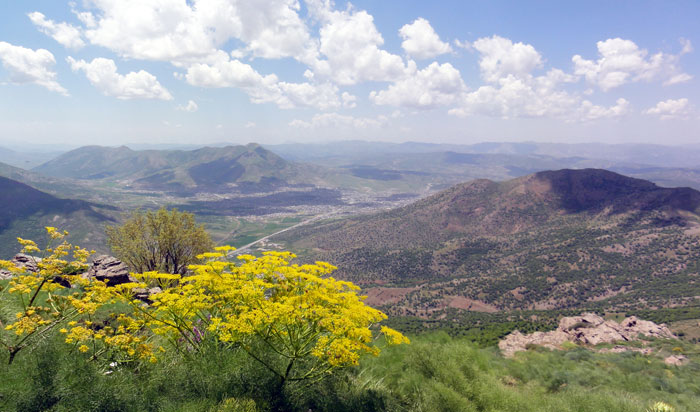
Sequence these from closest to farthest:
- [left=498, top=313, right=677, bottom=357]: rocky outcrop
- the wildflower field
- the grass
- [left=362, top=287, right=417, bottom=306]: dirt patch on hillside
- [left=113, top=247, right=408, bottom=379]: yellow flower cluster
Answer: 1. the grass
2. the wildflower field
3. [left=113, top=247, right=408, bottom=379]: yellow flower cluster
4. [left=498, top=313, right=677, bottom=357]: rocky outcrop
5. [left=362, top=287, right=417, bottom=306]: dirt patch on hillside

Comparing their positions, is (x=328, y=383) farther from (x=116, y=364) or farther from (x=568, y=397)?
(x=568, y=397)

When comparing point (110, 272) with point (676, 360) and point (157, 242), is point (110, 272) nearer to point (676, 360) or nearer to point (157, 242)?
point (157, 242)

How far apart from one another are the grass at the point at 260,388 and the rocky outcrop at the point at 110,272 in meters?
11.9

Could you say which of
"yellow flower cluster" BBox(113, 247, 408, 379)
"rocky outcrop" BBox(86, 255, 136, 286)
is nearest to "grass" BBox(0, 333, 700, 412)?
"yellow flower cluster" BBox(113, 247, 408, 379)

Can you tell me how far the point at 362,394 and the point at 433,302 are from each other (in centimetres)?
10172

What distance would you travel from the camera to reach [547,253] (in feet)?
420

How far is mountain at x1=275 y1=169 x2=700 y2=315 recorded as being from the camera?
337 ft

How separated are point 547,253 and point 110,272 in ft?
487

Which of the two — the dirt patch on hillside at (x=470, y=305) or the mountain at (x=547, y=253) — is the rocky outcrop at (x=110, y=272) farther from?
the dirt patch on hillside at (x=470, y=305)

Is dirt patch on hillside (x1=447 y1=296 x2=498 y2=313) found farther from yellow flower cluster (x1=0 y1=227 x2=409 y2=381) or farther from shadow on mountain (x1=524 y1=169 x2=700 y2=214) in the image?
shadow on mountain (x1=524 y1=169 x2=700 y2=214)

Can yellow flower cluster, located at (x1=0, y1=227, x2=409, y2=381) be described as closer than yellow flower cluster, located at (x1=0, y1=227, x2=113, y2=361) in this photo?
No

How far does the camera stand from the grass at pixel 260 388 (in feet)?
28.6

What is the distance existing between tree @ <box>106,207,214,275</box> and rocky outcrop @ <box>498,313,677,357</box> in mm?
48534

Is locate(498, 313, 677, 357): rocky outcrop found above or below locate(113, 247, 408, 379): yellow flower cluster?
below
